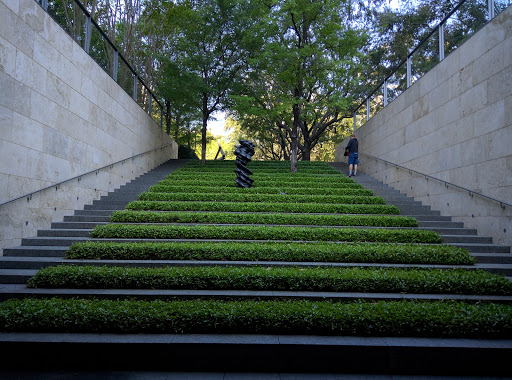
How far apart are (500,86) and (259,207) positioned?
22.0 ft

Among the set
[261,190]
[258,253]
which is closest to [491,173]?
[258,253]

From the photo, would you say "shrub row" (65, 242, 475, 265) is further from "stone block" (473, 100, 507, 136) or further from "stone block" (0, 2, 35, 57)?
"stone block" (0, 2, 35, 57)

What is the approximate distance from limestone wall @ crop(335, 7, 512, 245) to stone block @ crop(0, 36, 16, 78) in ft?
35.0

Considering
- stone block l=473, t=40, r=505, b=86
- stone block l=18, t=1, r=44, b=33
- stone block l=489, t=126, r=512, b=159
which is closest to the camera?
stone block l=18, t=1, r=44, b=33

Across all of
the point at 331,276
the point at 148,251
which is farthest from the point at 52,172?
the point at 331,276

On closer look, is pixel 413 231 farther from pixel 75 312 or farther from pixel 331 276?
pixel 75 312

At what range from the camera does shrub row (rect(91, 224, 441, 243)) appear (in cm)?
860

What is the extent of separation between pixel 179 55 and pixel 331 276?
17.5m

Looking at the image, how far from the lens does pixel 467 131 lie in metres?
9.70

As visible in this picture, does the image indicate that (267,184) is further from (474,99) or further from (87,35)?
(87,35)

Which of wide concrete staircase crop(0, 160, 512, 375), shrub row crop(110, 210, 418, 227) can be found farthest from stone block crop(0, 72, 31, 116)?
wide concrete staircase crop(0, 160, 512, 375)

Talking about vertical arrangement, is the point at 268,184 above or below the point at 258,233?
above

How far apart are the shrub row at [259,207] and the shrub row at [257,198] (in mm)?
705

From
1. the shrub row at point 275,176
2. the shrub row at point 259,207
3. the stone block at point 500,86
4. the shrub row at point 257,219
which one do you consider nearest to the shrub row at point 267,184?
the shrub row at point 275,176
